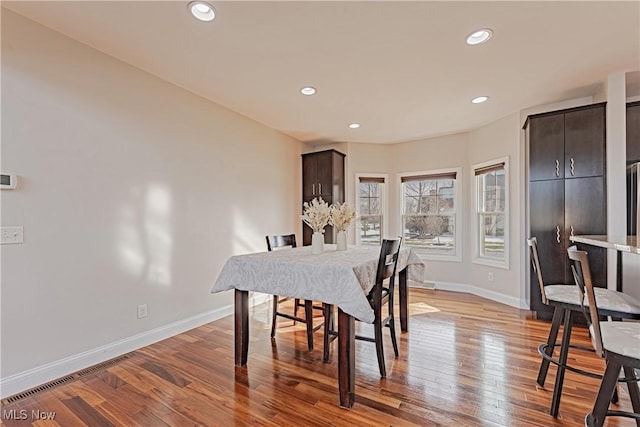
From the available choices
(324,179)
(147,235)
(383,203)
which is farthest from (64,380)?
(383,203)

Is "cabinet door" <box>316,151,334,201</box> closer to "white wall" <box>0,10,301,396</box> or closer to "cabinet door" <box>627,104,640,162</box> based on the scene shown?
"white wall" <box>0,10,301,396</box>

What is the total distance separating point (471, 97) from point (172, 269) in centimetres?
378

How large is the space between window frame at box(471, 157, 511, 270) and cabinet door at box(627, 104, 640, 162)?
4.01 ft

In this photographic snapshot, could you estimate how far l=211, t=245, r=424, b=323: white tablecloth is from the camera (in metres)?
1.92

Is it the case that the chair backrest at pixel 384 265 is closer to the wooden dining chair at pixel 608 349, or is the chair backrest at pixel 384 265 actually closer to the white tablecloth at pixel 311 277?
the white tablecloth at pixel 311 277

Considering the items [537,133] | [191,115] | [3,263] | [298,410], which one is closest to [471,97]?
[537,133]

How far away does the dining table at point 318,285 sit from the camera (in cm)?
194

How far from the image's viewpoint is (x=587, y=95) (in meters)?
3.48

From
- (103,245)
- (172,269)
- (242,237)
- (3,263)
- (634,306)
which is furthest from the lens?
(242,237)

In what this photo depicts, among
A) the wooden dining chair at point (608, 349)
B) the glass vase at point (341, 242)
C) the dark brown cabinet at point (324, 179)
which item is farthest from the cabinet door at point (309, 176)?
the wooden dining chair at point (608, 349)

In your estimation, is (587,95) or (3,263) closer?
(3,263)

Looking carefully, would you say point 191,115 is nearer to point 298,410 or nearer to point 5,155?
point 5,155

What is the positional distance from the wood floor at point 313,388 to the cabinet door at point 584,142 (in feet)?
5.63

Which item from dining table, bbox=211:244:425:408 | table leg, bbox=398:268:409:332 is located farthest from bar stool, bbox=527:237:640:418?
table leg, bbox=398:268:409:332
